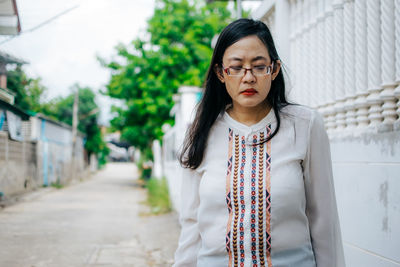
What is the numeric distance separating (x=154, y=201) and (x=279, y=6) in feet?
26.7

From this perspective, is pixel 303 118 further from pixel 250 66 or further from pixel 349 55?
pixel 349 55

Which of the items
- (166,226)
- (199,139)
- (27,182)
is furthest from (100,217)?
(199,139)

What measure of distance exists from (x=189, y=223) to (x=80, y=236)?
17.0 feet

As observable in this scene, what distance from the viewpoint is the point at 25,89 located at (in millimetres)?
3146

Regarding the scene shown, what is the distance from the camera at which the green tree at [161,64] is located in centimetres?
1593

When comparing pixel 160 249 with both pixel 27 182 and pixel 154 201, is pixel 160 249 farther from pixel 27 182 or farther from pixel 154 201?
pixel 154 201

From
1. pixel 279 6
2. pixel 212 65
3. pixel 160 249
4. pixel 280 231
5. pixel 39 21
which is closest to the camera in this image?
pixel 280 231

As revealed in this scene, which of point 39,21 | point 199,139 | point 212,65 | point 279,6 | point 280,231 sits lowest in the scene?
point 280,231

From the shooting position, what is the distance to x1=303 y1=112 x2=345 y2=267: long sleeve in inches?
55.9

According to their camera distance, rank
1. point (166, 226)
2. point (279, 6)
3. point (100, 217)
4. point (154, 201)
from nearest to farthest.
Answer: point (279, 6) < point (166, 226) < point (100, 217) < point (154, 201)

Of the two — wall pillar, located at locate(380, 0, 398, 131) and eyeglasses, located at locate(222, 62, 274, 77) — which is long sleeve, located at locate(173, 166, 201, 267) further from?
wall pillar, located at locate(380, 0, 398, 131)

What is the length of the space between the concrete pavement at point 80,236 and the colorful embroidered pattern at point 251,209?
2.05 metres

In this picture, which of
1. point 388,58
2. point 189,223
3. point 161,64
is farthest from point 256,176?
point 161,64

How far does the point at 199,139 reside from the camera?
5.24 feet
